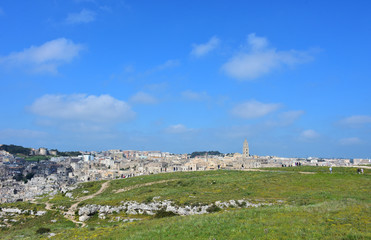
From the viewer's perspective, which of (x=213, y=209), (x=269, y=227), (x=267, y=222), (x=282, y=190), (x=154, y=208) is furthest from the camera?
(x=282, y=190)

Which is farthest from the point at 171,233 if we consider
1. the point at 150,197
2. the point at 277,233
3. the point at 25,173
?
the point at 25,173

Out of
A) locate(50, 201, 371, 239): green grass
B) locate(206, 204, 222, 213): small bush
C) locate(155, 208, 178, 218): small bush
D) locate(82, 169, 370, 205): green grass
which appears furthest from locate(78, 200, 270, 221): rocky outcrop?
locate(50, 201, 371, 239): green grass

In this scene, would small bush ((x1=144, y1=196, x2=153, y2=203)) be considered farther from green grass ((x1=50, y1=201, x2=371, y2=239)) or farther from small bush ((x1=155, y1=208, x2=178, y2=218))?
green grass ((x1=50, y1=201, x2=371, y2=239))

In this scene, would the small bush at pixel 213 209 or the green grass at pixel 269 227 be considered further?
the small bush at pixel 213 209

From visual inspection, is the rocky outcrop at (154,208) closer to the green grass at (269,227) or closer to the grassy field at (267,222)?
the grassy field at (267,222)

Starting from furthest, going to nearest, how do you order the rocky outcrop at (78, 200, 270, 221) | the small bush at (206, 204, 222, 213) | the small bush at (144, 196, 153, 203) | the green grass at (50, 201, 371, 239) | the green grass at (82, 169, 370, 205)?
the small bush at (144, 196, 153, 203) → the green grass at (82, 169, 370, 205) → the rocky outcrop at (78, 200, 270, 221) → the small bush at (206, 204, 222, 213) → the green grass at (50, 201, 371, 239)

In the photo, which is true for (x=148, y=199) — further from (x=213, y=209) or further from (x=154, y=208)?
(x=213, y=209)

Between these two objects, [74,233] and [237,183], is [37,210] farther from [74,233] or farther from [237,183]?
[237,183]

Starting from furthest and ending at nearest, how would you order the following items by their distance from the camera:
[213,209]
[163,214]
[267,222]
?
[163,214], [213,209], [267,222]

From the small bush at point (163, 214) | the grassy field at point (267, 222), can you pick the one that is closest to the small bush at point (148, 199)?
the grassy field at point (267, 222)

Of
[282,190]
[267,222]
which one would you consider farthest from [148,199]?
[267,222]

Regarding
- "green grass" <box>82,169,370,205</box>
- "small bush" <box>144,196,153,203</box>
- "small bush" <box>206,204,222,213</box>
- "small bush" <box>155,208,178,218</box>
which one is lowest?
"small bush" <box>155,208,178,218</box>

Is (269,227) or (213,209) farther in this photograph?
(213,209)

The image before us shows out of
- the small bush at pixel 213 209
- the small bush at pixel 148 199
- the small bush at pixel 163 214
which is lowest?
the small bush at pixel 163 214
